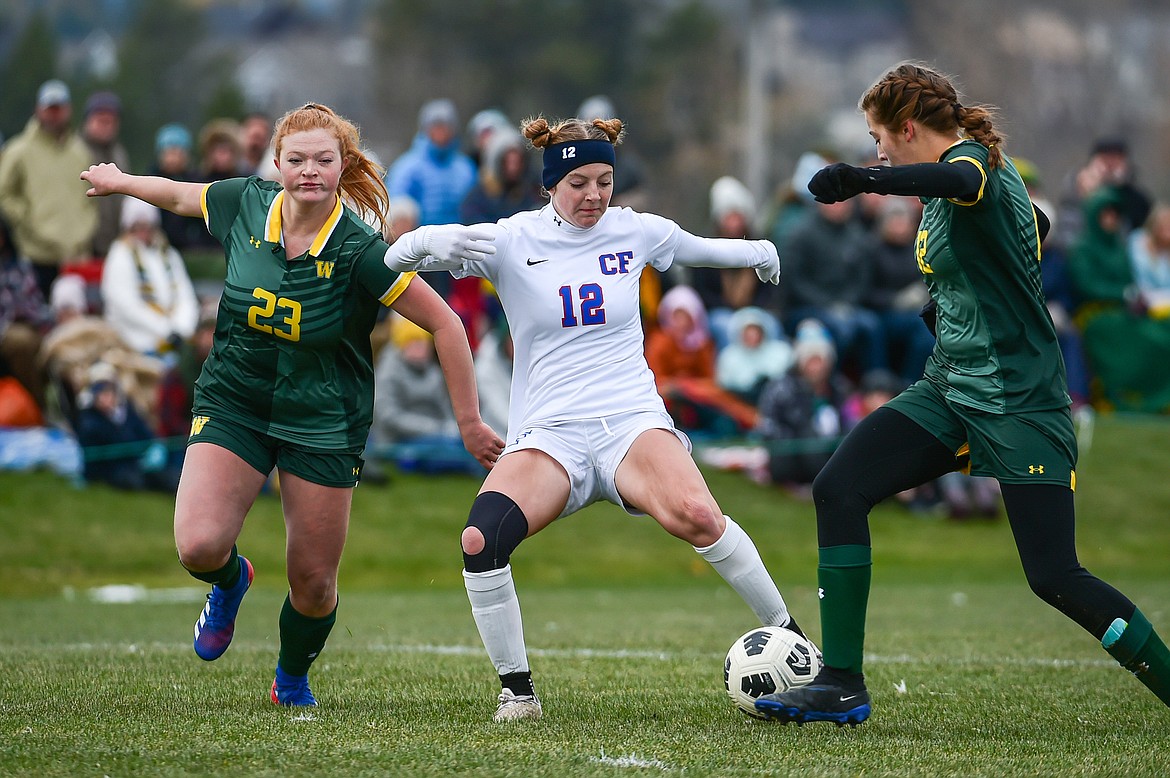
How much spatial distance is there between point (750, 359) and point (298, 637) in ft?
31.9

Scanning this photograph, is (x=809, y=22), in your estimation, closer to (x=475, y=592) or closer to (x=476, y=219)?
(x=476, y=219)

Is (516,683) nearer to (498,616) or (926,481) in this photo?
(498,616)

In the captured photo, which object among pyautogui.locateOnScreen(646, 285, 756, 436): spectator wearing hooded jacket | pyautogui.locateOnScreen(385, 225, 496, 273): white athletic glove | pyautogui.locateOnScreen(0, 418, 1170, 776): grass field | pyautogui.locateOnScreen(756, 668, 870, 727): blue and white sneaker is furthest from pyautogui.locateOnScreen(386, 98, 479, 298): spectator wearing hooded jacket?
pyautogui.locateOnScreen(756, 668, 870, 727): blue and white sneaker

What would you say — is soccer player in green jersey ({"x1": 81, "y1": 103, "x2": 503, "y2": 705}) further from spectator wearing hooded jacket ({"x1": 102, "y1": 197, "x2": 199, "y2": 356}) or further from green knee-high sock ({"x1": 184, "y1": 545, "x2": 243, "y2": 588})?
spectator wearing hooded jacket ({"x1": 102, "y1": 197, "x2": 199, "y2": 356})

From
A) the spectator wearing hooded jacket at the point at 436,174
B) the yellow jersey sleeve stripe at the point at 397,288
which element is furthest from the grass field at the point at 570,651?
the spectator wearing hooded jacket at the point at 436,174

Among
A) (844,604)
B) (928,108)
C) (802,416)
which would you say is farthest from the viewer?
(802,416)

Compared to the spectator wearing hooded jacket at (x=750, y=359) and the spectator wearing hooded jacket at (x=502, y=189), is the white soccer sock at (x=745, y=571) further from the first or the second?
the spectator wearing hooded jacket at (x=502, y=189)

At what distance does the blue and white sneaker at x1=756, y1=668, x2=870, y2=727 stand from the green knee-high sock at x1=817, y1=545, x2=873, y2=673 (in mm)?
71

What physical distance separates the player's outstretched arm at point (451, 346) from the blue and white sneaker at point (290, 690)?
1.22m

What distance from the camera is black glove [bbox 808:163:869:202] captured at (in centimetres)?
535

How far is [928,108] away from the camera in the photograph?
5.77m

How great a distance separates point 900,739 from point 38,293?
11.0 metres

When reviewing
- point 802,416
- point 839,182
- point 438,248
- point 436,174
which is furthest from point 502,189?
point 839,182

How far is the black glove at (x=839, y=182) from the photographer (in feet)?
17.5
